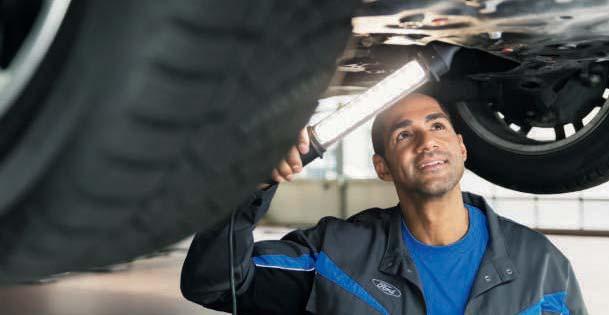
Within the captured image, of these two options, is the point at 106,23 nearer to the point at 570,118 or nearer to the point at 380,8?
the point at 380,8

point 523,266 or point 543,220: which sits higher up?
point 523,266

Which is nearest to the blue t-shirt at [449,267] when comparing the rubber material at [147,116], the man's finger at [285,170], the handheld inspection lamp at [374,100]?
the handheld inspection lamp at [374,100]

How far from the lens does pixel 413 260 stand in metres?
1.51

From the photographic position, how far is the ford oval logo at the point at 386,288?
1.48 metres

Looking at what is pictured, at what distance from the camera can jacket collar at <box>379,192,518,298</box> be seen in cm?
144

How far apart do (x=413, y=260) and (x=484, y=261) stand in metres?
0.14

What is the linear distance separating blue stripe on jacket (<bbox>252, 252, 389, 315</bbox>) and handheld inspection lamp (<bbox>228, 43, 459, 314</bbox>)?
0.41m

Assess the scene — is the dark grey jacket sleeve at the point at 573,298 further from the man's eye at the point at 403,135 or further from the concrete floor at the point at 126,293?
the concrete floor at the point at 126,293

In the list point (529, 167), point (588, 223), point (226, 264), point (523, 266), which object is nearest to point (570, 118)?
point (529, 167)

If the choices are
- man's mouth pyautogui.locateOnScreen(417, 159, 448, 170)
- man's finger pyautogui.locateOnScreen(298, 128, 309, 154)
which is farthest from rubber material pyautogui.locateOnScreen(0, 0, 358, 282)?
man's mouth pyautogui.locateOnScreen(417, 159, 448, 170)

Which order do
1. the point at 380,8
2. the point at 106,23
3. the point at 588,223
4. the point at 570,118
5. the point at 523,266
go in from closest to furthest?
the point at 106,23 → the point at 380,8 → the point at 523,266 → the point at 570,118 → the point at 588,223

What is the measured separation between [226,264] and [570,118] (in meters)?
0.85

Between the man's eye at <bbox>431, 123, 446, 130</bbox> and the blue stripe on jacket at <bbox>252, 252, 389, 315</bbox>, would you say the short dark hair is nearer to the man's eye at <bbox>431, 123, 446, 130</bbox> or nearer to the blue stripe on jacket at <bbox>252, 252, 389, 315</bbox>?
the man's eye at <bbox>431, 123, 446, 130</bbox>

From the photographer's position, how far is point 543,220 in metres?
8.66
